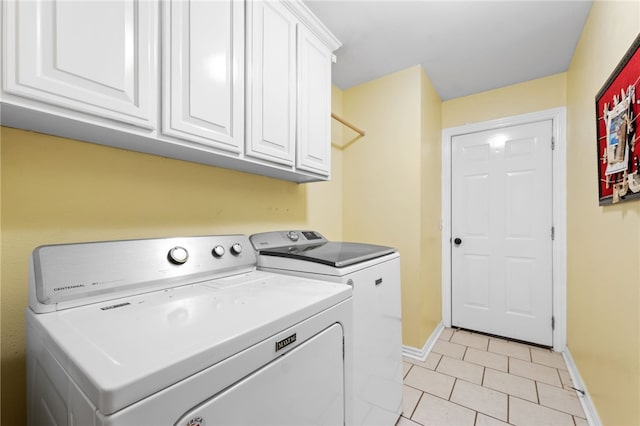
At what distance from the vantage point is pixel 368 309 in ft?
4.14

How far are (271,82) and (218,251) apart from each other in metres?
0.88

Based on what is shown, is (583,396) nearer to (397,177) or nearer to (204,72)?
(397,177)

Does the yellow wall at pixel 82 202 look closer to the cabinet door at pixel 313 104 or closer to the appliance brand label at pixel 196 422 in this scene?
the cabinet door at pixel 313 104

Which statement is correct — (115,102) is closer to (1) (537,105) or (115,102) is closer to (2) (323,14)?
(2) (323,14)

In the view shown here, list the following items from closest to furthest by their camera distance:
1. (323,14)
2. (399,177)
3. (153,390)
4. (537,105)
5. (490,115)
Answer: (153,390), (323,14), (399,177), (537,105), (490,115)

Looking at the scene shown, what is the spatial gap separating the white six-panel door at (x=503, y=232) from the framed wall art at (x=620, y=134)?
1.15 m

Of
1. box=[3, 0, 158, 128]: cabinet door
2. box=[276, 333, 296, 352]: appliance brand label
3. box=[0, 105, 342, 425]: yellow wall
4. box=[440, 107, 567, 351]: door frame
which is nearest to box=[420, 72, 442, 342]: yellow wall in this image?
box=[440, 107, 567, 351]: door frame

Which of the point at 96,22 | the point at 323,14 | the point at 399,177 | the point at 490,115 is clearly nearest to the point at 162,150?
the point at 96,22

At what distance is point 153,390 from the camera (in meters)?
0.48

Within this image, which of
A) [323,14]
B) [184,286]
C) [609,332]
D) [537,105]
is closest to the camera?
[184,286]

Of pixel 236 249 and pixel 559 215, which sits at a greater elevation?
pixel 559 215

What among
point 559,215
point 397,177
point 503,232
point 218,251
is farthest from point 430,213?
point 218,251

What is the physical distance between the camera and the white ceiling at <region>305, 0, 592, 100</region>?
1685mm

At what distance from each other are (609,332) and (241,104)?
2144 mm
